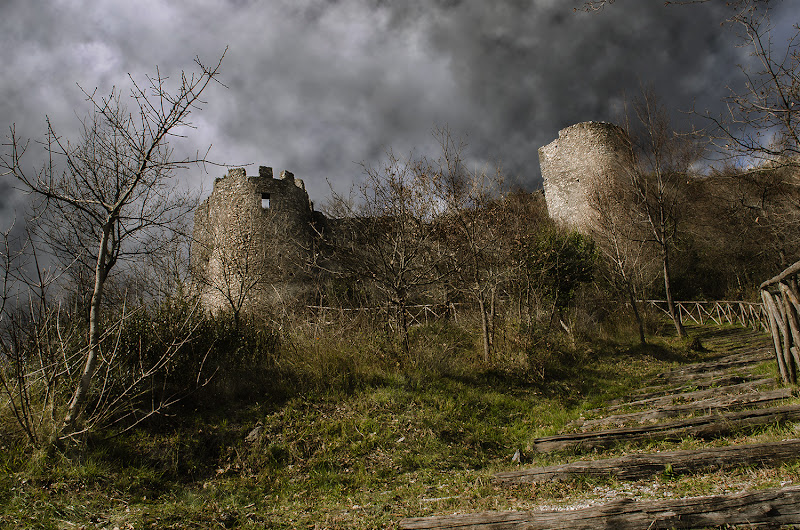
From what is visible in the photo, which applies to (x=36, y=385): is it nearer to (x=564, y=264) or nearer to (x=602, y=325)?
(x=564, y=264)

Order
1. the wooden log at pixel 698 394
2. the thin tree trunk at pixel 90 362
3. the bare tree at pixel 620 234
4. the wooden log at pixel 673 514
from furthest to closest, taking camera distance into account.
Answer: the bare tree at pixel 620 234 < the wooden log at pixel 698 394 < the thin tree trunk at pixel 90 362 < the wooden log at pixel 673 514

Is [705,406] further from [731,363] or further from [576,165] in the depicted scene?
[576,165]

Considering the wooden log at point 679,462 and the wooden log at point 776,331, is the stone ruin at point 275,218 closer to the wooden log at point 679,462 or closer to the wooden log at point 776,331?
the wooden log at point 679,462

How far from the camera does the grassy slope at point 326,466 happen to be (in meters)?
3.06

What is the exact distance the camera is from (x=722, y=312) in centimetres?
1445

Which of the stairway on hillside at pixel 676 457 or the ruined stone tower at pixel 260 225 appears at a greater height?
the ruined stone tower at pixel 260 225

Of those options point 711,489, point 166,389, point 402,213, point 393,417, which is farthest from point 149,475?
point 402,213

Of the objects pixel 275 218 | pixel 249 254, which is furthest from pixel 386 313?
pixel 275 218

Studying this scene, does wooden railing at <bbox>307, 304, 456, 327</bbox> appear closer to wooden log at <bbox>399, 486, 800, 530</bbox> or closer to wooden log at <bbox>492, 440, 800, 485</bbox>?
wooden log at <bbox>492, 440, 800, 485</bbox>

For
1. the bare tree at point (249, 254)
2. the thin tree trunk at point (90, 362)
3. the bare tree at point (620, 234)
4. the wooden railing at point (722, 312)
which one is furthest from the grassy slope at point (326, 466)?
the wooden railing at point (722, 312)

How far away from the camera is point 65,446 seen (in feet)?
11.8

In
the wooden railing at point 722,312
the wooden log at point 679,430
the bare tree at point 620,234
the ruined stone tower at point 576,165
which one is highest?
the ruined stone tower at point 576,165

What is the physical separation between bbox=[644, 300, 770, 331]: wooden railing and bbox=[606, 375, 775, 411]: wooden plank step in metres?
7.40

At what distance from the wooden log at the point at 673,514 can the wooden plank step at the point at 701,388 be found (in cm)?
308
